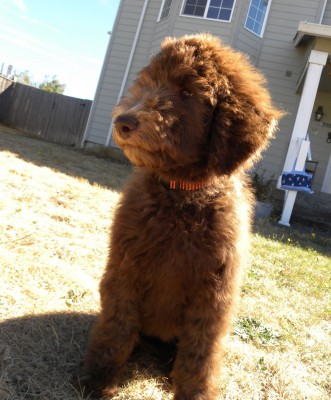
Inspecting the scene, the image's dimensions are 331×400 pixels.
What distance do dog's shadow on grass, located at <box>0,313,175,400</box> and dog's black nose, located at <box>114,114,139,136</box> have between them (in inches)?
48.1

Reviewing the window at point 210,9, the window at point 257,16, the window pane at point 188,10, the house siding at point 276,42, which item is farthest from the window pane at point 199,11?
the window at point 257,16

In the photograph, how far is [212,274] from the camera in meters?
2.02

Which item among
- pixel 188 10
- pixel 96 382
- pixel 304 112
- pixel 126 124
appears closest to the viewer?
pixel 126 124

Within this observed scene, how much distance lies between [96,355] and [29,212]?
9.02 ft

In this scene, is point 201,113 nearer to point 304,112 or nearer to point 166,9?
point 304,112

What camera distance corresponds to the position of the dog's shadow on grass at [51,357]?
6.57ft

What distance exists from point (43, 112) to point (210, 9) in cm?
1110

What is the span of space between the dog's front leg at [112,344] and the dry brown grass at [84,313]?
0.10 m

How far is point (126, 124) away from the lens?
1.81 metres

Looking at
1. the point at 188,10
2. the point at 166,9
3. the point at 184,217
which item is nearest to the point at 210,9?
the point at 188,10

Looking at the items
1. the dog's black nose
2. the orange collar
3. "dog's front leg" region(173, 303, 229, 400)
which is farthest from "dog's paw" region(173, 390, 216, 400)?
the dog's black nose

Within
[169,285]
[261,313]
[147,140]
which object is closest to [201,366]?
[169,285]

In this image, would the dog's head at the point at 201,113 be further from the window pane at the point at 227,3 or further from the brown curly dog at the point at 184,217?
the window pane at the point at 227,3

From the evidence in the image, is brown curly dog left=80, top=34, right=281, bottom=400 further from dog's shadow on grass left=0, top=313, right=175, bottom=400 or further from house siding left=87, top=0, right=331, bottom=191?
house siding left=87, top=0, right=331, bottom=191
